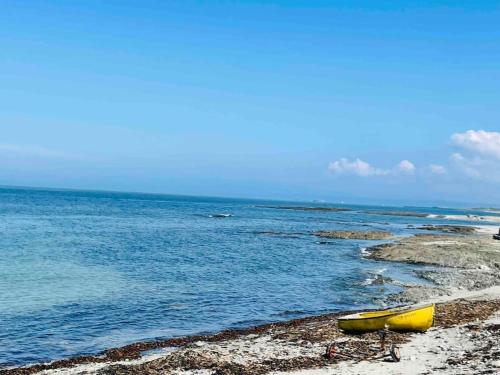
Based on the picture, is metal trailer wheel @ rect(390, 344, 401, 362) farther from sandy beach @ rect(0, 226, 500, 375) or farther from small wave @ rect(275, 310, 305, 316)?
small wave @ rect(275, 310, 305, 316)

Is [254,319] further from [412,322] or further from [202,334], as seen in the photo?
[412,322]

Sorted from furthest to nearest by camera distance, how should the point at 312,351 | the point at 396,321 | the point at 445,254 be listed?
1. the point at 445,254
2. the point at 396,321
3. the point at 312,351

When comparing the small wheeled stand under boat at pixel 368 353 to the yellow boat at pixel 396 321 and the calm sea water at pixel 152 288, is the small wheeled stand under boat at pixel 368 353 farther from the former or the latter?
the calm sea water at pixel 152 288

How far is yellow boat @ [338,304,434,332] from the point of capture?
2156cm

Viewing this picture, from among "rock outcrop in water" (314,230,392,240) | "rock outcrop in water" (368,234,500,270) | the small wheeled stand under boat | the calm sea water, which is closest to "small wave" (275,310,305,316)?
the calm sea water

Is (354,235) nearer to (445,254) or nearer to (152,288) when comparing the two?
(445,254)

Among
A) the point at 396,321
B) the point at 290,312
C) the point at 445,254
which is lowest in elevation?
the point at 290,312

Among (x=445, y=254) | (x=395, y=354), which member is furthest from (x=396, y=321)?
(x=445, y=254)

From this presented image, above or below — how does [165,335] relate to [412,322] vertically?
below

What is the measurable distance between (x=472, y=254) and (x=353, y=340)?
36.2 metres

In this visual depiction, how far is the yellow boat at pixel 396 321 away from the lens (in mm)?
21562

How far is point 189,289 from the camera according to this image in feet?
112

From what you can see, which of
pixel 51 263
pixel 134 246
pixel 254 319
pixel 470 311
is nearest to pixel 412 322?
pixel 470 311

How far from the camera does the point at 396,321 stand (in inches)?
851
